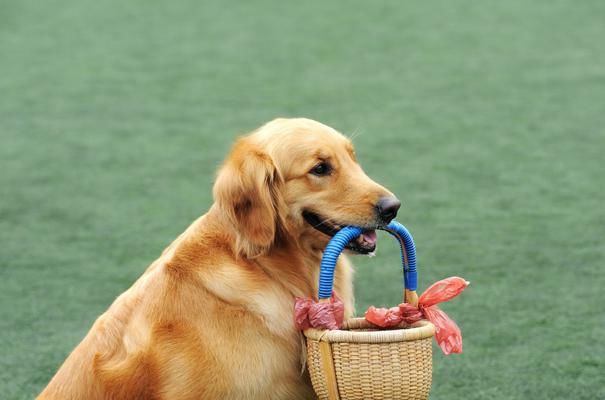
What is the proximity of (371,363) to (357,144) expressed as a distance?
4785mm

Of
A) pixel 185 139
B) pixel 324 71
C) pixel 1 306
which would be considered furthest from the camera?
pixel 324 71

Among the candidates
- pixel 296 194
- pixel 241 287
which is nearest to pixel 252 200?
pixel 296 194

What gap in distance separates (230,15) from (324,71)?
6.91ft

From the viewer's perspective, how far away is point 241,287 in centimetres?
309

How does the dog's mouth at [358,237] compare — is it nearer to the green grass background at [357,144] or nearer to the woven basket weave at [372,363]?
the woven basket weave at [372,363]

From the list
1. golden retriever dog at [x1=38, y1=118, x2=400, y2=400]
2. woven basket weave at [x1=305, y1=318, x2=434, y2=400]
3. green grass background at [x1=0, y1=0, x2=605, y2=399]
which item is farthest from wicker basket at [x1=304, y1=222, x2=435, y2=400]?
green grass background at [x1=0, y1=0, x2=605, y2=399]

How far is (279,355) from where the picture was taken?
10.0 feet

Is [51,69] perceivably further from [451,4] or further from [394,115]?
[451,4]

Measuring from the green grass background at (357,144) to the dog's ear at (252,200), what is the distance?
138 centimetres

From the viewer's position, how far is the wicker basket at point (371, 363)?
9.30 ft

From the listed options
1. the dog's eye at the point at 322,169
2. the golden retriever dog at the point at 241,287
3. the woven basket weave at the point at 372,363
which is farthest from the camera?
the dog's eye at the point at 322,169

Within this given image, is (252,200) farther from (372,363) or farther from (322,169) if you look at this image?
(372,363)

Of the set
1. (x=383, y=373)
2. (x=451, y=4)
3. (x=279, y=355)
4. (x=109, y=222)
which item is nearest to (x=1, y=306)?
(x=109, y=222)

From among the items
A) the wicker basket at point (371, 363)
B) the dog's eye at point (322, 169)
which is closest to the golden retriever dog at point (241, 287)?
the dog's eye at point (322, 169)
